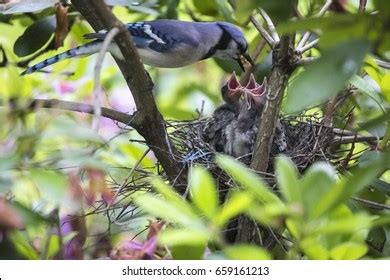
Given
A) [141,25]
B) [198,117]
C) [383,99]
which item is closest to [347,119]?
[383,99]

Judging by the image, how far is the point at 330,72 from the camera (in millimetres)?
561

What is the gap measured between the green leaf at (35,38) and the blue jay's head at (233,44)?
50 cm

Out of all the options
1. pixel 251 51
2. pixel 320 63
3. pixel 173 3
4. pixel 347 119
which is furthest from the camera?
pixel 251 51

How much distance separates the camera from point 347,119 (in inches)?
58.2

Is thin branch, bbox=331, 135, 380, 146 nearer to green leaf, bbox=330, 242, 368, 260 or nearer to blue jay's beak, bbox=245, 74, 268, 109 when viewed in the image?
blue jay's beak, bbox=245, 74, 268, 109

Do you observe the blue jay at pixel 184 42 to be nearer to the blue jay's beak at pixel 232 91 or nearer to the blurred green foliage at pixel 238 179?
the blue jay's beak at pixel 232 91

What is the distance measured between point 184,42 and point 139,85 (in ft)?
2.73

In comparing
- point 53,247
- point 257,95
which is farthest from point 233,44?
point 53,247

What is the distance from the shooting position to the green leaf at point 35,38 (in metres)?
1.48

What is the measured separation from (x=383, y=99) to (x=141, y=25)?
755 millimetres

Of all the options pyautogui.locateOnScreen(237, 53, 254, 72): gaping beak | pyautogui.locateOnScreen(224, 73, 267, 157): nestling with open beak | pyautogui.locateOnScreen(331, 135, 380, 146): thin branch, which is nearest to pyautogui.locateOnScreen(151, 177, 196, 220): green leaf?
pyautogui.locateOnScreen(331, 135, 380, 146): thin branch

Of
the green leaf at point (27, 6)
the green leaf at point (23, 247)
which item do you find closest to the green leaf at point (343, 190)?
the green leaf at point (23, 247)

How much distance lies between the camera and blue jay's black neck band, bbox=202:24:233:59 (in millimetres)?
1867

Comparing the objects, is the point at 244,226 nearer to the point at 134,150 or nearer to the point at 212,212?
the point at 134,150
